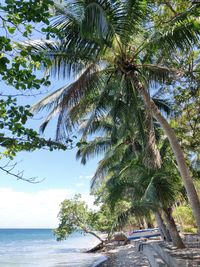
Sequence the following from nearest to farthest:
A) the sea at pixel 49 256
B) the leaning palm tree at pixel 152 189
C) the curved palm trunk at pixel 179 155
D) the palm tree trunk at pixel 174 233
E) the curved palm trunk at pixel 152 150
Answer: the curved palm trunk at pixel 179 155, the curved palm trunk at pixel 152 150, the leaning palm tree at pixel 152 189, the palm tree trunk at pixel 174 233, the sea at pixel 49 256

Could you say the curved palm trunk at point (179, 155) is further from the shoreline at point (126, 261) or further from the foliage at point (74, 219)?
the foliage at point (74, 219)

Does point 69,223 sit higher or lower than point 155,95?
lower

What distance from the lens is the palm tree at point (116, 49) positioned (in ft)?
22.7

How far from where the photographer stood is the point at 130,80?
8.36 meters

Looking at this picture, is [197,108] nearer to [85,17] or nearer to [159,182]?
[159,182]

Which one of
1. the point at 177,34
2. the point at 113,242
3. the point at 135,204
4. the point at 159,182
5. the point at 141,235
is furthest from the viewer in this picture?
the point at 113,242

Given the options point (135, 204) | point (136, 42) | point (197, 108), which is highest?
point (136, 42)

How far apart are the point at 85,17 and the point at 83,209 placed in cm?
2296

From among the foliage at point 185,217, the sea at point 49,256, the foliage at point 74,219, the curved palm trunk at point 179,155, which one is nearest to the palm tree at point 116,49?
the curved palm trunk at point 179,155

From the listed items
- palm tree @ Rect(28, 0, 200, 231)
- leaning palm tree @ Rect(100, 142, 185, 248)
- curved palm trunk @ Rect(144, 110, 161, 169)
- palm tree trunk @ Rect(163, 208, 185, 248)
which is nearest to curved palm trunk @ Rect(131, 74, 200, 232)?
palm tree @ Rect(28, 0, 200, 231)

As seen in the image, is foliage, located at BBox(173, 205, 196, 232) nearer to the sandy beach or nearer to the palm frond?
the sandy beach

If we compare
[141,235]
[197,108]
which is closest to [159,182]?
[197,108]

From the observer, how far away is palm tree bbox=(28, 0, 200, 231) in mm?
6926

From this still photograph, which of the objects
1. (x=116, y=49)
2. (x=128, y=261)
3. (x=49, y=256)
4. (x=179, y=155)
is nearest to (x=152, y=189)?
(x=179, y=155)
